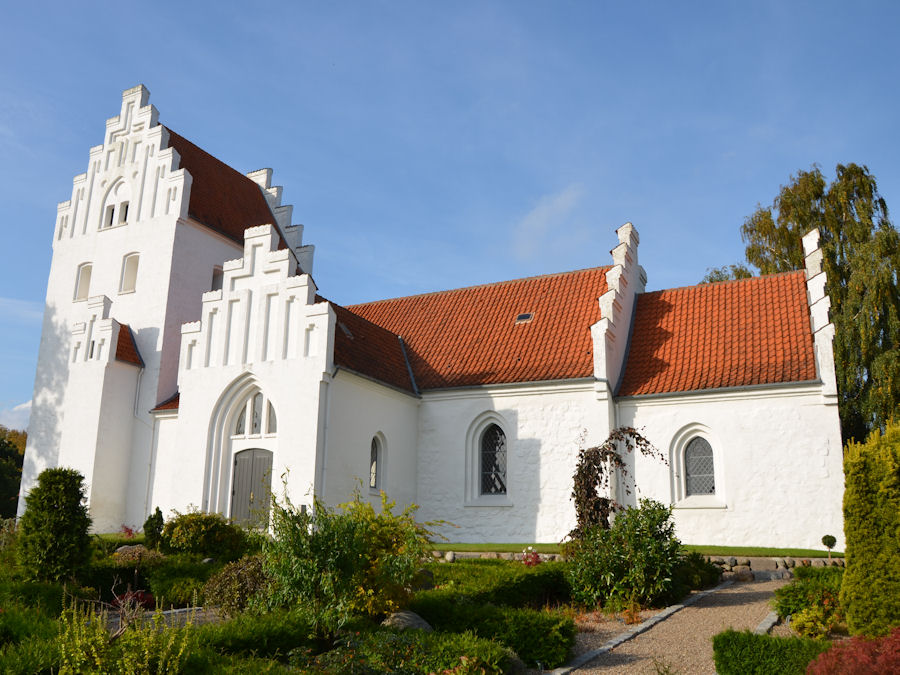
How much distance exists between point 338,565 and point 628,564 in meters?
5.26

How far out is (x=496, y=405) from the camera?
21.3 m

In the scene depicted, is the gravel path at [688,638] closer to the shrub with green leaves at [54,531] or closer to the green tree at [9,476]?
the shrub with green leaves at [54,531]

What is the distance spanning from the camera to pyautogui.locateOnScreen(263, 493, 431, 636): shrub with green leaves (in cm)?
907

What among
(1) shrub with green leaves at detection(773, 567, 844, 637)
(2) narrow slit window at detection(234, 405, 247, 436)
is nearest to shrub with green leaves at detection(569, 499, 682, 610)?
(1) shrub with green leaves at detection(773, 567, 844, 637)

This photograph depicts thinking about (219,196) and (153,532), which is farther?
(219,196)

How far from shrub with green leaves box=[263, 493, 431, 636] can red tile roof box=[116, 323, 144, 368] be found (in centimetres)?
1529

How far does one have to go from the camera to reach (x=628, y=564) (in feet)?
39.9

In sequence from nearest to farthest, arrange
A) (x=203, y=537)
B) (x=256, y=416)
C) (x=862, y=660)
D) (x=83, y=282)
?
1. (x=862, y=660)
2. (x=203, y=537)
3. (x=256, y=416)
4. (x=83, y=282)

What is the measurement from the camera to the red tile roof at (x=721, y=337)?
19141 mm

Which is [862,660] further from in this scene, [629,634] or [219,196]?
[219,196]

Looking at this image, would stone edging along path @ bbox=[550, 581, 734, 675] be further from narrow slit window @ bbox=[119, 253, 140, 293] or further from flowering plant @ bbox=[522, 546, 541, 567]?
narrow slit window @ bbox=[119, 253, 140, 293]

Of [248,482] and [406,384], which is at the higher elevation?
[406,384]

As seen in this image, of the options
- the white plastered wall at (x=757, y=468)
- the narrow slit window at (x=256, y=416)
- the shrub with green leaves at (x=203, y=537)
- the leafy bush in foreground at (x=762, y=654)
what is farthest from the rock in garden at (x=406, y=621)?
the narrow slit window at (x=256, y=416)

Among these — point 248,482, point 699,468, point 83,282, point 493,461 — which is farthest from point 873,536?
point 83,282
